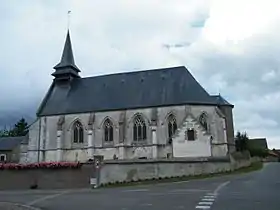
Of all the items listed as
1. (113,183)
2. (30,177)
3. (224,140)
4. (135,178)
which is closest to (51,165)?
(30,177)

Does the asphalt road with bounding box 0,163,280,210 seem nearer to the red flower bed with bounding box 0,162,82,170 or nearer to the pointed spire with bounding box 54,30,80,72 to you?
the red flower bed with bounding box 0,162,82,170

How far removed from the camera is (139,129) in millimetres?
42938

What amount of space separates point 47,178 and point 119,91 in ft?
80.9

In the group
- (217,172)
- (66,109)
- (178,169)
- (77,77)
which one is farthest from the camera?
(77,77)

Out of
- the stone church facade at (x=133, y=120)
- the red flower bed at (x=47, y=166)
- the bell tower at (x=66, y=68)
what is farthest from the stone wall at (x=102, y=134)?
the red flower bed at (x=47, y=166)

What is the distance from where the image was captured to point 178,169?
2725 centimetres

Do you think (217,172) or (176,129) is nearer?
(217,172)

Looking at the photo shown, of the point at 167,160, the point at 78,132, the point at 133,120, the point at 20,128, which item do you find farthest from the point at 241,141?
the point at 20,128

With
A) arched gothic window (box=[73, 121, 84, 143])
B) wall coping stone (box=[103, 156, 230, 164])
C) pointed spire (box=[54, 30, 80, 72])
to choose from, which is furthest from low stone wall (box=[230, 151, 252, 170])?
pointed spire (box=[54, 30, 80, 72])

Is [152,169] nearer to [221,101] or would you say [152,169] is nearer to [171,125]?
[171,125]

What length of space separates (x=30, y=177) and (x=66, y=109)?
23085mm

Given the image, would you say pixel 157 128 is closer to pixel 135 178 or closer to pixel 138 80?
pixel 138 80

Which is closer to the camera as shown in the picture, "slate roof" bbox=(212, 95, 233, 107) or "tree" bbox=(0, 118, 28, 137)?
"slate roof" bbox=(212, 95, 233, 107)

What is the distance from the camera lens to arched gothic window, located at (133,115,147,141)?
4259 cm
